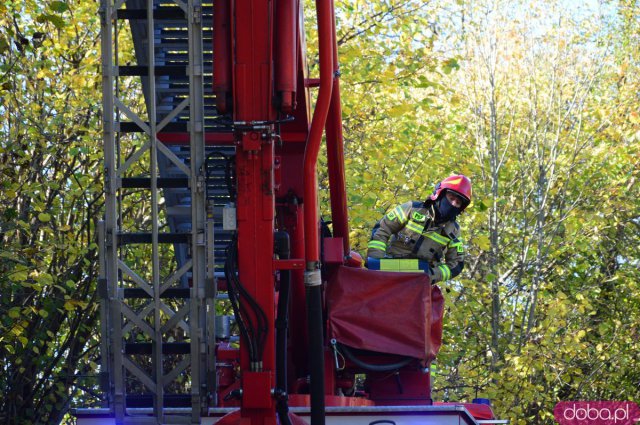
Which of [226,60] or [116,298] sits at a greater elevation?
[226,60]

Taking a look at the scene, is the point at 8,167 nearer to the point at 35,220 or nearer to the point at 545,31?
the point at 35,220

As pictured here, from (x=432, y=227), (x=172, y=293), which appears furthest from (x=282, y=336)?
(x=432, y=227)

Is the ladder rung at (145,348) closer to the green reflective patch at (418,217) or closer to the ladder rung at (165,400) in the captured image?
the ladder rung at (165,400)

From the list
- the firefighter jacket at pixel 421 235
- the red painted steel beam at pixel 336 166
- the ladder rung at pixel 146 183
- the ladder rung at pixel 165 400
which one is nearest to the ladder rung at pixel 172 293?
the ladder rung at pixel 146 183

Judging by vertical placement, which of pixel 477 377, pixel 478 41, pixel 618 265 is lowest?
pixel 477 377

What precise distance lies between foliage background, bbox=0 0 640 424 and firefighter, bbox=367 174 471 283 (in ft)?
17.9

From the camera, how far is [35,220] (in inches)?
667

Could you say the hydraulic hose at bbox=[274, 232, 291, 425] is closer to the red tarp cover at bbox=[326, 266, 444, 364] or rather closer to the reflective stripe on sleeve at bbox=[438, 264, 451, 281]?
the red tarp cover at bbox=[326, 266, 444, 364]

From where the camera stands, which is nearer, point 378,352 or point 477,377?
point 378,352

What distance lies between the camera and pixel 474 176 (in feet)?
73.1

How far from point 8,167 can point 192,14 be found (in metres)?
7.80

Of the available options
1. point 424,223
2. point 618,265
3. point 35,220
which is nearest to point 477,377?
point 618,265

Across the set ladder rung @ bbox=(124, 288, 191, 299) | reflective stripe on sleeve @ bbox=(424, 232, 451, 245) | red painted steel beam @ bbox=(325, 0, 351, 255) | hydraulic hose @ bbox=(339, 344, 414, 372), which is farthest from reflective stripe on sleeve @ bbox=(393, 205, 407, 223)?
ladder rung @ bbox=(124, 288, 191, 299)

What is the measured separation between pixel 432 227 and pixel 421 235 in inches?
4.9
